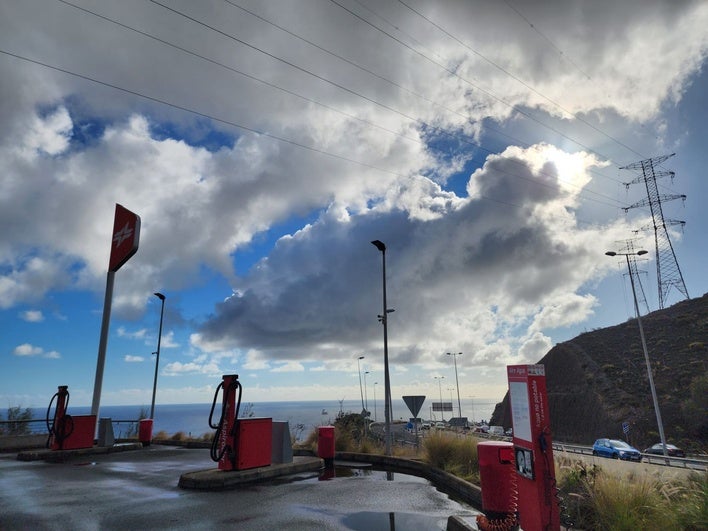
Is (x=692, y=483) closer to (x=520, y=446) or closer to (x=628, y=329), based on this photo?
(x=520, y=446)

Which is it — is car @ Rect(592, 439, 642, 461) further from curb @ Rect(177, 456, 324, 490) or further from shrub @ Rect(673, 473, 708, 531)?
shrub @ Rect(673, 473, 708, 531)

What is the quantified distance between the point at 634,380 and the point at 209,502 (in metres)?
63.2

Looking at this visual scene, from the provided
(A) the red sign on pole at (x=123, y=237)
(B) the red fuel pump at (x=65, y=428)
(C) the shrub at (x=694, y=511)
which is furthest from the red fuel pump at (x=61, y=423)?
(C) the shrub at (x=694, y=511)

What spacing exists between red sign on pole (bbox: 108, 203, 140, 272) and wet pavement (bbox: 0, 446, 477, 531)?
310 inches

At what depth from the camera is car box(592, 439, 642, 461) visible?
24.5m

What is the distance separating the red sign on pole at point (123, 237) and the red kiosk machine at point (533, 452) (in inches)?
622

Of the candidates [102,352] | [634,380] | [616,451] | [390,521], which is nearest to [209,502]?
[390,521]

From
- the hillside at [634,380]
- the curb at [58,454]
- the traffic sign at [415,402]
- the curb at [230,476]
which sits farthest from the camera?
the hillside at [634,380]

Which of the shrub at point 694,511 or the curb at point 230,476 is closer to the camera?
the shrub at point 694,511

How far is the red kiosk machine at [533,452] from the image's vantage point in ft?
16.7

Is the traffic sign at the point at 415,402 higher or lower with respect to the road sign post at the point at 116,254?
lower

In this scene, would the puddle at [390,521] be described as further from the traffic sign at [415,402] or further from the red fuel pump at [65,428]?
the red fuel pump at [65,428]

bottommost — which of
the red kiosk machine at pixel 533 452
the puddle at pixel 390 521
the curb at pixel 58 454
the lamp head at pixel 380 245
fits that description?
the puddle at pixel 390 521

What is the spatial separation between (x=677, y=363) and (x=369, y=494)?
6096 centimetres
